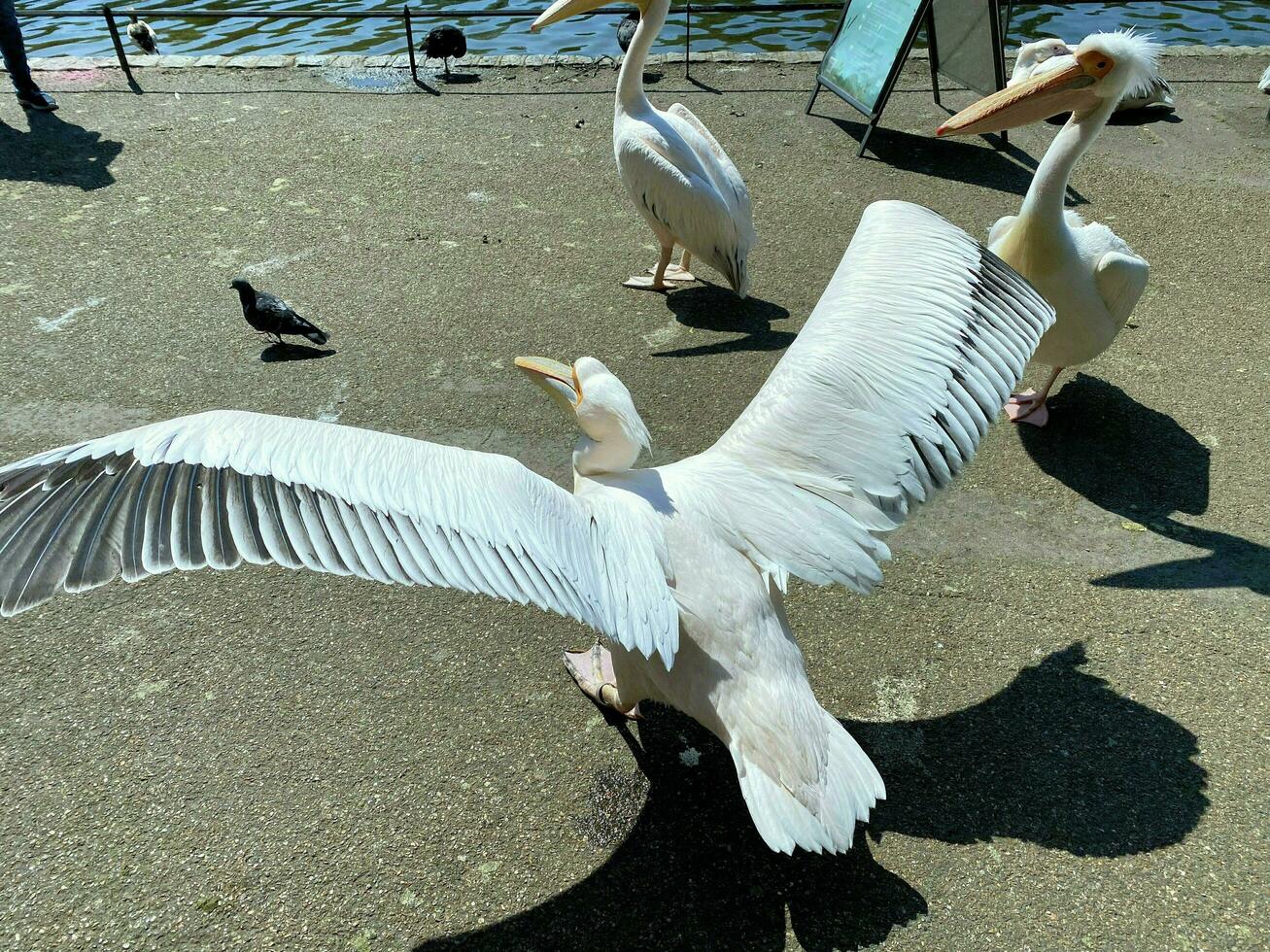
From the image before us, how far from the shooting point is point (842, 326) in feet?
8.18

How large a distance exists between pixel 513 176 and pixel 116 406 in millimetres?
3071

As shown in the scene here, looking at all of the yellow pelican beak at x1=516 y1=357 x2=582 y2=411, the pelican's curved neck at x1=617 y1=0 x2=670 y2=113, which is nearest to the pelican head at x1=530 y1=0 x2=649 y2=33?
the pelican's curved neck at x1=617 y1=0 x2=670 y2=113

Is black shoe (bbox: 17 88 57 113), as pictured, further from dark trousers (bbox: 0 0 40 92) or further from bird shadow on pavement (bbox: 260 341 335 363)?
bird shadow on pavement (bbox: 260 341 335 363)

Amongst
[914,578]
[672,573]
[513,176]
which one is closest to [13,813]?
[672,573]

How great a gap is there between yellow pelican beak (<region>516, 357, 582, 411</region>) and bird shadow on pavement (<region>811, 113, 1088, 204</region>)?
429cm

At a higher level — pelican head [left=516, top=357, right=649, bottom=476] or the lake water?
pelican head [left=516, top=357, right=649, bottom=476]

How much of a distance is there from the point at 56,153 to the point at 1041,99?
6.39 meters

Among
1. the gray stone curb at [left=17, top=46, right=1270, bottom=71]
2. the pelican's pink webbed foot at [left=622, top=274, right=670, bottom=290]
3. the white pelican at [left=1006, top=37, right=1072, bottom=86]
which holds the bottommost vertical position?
the pelican's pink webbed foot at [left=622, top=274, right=670, bottom=290]

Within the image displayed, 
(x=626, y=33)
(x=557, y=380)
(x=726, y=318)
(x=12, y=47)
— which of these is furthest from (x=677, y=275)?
(x=12, y=47)

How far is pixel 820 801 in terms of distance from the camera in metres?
1.88

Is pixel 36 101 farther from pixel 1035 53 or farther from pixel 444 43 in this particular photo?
pixel 1035 53

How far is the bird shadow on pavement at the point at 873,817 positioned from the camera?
2.05 meters

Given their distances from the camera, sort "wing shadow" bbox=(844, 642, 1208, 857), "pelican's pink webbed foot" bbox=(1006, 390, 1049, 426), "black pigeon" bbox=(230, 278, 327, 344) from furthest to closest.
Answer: "black pigeon" bbox=(230, 278, 327, 344) → "pelican's pink webbed foot" bbox=(1006, 390, 1049, 426) → "wing shadow" bbox=(844, 642, 1208, 857)

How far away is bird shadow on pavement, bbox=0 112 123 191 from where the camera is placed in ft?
19.1
